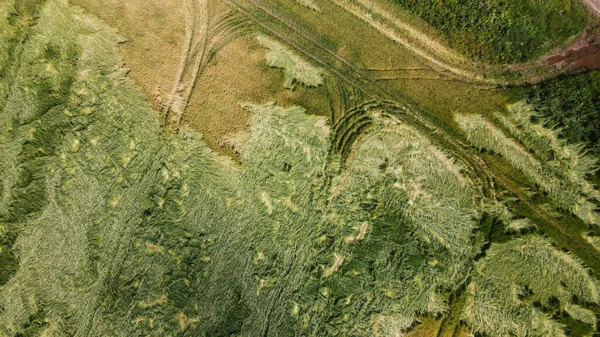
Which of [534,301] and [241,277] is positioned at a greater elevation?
[534,301]

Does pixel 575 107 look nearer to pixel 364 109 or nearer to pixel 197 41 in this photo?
pixel 364 109

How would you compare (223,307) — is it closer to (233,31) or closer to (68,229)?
(68,229)

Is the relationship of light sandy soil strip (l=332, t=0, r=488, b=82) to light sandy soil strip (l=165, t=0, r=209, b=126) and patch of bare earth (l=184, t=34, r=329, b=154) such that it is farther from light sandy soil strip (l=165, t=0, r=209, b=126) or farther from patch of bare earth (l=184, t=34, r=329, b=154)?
light sandy soil strip (l=165, t=0, r=209, b=126)

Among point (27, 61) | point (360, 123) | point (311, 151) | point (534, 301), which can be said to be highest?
point (360, 123)

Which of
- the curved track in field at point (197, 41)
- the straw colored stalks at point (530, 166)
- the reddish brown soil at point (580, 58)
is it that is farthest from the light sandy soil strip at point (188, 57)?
the reddish brown soil at point (580, 58)

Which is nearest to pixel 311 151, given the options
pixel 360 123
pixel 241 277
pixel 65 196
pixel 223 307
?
pixel 360 123

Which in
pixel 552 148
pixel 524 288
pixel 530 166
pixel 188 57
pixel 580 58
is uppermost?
pixel 580 58

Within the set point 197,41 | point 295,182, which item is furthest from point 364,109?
point 197,41
